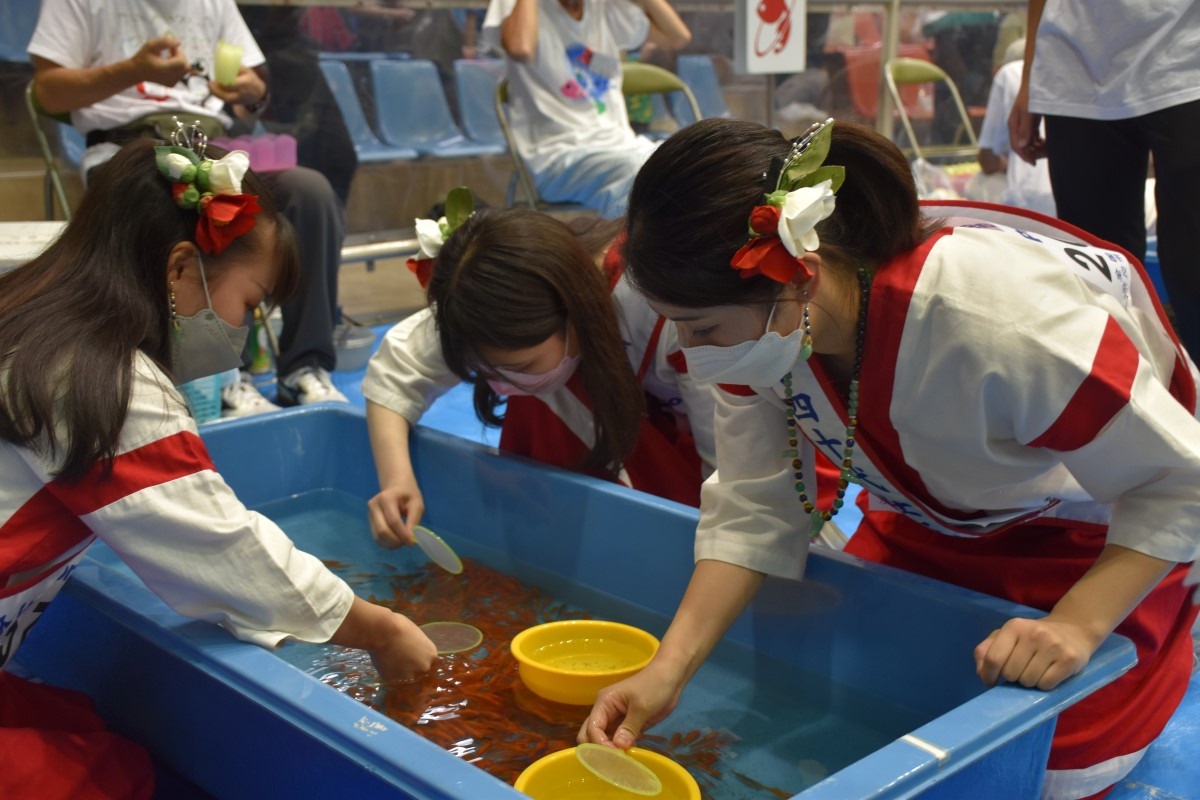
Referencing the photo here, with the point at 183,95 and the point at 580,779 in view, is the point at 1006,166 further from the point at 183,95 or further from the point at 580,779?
the point at 580,779

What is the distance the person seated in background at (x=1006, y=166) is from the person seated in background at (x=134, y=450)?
10.1ft

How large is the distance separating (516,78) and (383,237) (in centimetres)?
78

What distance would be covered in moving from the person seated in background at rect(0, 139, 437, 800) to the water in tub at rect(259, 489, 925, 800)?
0.10 m

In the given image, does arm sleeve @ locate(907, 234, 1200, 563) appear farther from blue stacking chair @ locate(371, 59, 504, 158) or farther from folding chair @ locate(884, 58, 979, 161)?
folding chair @ locate(884, 58, 979, 161)

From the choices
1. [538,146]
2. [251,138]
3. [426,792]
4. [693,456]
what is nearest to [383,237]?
[538,146]

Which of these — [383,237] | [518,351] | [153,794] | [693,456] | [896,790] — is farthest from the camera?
[383,237]

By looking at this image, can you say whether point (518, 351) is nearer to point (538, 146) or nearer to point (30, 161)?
point (538, 146)

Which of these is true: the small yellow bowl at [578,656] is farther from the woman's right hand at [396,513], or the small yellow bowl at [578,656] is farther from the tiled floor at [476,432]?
the tiled floor at [476,432]

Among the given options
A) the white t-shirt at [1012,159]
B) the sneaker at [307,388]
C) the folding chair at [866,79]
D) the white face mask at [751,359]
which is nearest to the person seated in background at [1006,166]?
the white t-shirt at [1012,159]

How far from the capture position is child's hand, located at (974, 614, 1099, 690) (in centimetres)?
112

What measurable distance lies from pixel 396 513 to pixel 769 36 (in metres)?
3.60

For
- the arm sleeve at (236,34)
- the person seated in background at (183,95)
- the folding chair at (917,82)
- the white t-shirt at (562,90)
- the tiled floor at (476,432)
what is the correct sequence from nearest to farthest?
the tiled floor at (476,432) < the person seated in background at (183,95) < the arm sleeve at (236,34) < the white t-shirt at (562,90) < the folding chair at (917,82)

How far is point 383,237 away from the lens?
13.8 ft

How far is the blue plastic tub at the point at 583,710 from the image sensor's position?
3.48 ft
